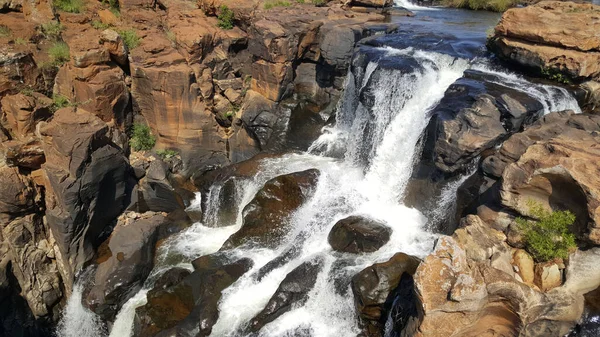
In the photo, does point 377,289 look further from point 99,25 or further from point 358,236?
point 99,25

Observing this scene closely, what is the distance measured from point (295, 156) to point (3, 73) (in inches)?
385

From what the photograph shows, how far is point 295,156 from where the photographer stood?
1647 cm

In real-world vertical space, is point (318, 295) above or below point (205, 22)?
below

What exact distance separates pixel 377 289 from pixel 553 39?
32.1ft

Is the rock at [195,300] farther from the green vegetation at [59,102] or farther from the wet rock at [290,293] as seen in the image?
the green vegetation at [59,102]

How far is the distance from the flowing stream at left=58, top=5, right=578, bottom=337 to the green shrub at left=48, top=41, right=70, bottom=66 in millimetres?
6667

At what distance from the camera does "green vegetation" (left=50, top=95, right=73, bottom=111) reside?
14188 mm

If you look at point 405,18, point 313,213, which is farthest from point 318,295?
point 405,18

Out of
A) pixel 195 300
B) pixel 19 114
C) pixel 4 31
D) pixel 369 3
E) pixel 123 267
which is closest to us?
pixel 195 300

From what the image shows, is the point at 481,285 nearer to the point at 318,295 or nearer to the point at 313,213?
the point at 318,295

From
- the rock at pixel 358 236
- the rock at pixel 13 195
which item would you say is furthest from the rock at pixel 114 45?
the rock at pixel 358 236

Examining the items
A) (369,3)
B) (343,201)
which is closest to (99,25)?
(343,201)

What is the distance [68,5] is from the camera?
55.4 ft

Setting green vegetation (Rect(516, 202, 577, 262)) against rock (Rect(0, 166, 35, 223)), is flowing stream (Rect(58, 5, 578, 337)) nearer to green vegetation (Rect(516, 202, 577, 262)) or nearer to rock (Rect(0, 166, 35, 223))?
rock (Rect(0, 166, 35, 223))
